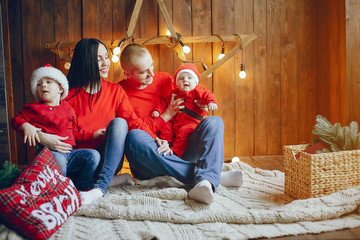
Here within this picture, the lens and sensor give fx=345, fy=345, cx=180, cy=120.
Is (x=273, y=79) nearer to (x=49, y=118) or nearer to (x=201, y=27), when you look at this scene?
(x=201, y=27)

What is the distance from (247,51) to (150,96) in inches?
32.2

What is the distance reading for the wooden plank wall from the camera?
2271mm

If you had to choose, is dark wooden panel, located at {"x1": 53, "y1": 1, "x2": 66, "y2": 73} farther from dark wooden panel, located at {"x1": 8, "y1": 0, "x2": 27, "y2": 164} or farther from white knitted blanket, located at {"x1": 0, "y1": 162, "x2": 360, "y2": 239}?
white knitted blanket, located at {"x1": 0, "y1": 162, "x2": 360, "y2": 239}

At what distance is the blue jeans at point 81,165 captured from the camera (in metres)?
1.55

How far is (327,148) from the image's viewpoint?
5.15 feet

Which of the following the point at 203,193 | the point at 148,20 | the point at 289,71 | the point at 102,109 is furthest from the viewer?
the point at 289,71

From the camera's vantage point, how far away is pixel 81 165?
5.14ft

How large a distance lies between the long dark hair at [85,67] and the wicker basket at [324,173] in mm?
1040

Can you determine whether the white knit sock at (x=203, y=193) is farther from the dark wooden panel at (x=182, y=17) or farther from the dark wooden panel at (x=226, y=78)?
the dark wooden panel at (x=182, y=17)

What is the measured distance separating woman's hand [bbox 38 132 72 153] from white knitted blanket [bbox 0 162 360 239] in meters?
0.31

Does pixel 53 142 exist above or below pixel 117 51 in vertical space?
below

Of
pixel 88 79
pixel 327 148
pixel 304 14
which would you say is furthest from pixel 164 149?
pixel 304 14

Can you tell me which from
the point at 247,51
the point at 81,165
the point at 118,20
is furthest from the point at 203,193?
the point at 118,20

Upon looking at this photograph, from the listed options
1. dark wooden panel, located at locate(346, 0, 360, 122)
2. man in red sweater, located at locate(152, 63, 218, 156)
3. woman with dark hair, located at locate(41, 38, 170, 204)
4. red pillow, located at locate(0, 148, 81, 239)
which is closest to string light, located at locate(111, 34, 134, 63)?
woman with dark hair, located at locate(41, 38, 170, 204)
